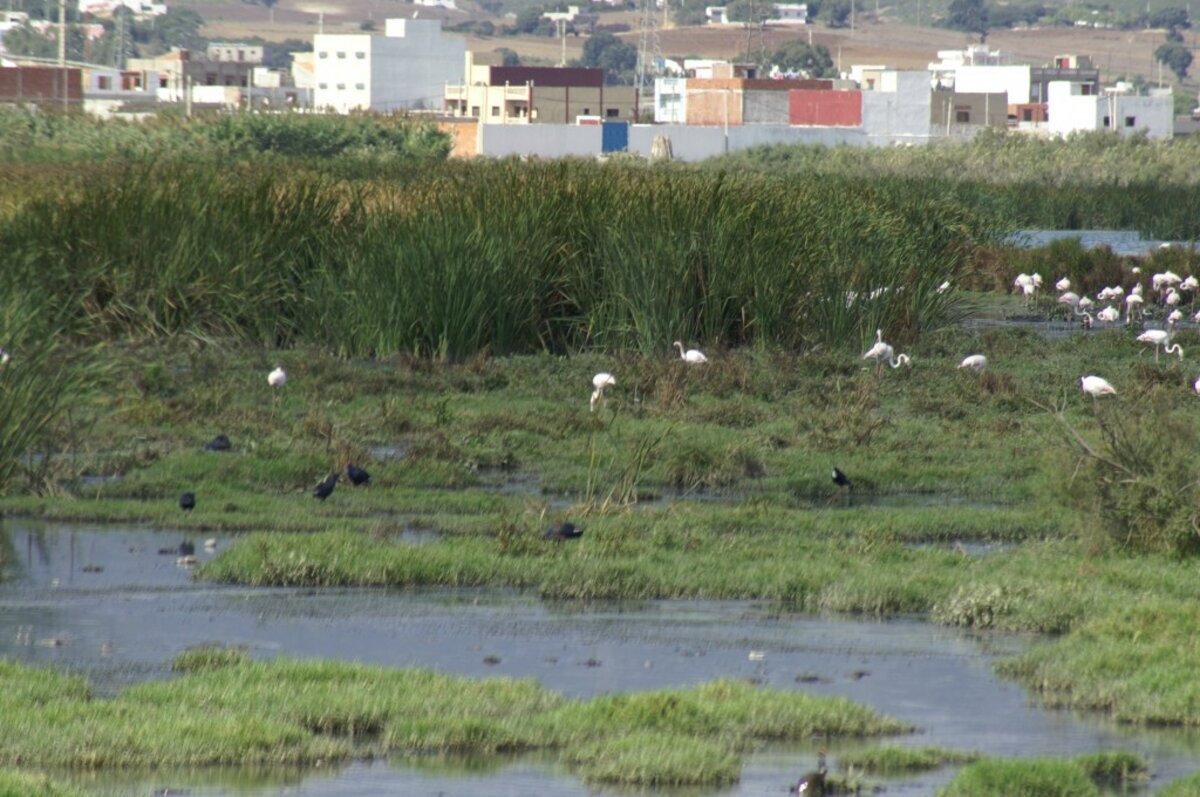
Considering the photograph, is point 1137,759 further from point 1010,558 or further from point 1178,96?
point 1178,96

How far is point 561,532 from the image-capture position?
12125 millimetres

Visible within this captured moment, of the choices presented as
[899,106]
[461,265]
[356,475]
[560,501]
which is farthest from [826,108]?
[356,475]

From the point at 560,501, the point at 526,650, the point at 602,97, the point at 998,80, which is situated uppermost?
the point at 998,80

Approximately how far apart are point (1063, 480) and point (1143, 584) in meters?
1.11

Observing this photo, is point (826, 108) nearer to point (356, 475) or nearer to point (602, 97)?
point (602, 97)

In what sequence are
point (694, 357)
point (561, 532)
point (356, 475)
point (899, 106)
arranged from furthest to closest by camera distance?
point (899, 106) → point (694, 357) → point (356, 475) → point (561, 532)

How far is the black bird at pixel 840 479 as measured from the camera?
48.7ft

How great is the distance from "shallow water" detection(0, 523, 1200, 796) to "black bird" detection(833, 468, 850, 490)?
3.91m

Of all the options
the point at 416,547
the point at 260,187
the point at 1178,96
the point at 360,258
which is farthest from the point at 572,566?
the point at 1178,96

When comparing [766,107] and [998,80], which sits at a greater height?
[998,80]

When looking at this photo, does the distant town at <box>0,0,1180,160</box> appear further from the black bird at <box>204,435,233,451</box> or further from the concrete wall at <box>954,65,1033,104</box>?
the black bird at <box>204,435,233,451</box>

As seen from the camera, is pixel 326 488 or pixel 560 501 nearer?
pixel 326 488

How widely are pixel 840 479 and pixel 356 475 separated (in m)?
3.66

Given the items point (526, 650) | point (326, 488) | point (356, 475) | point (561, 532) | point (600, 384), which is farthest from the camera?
point (600, 384)
